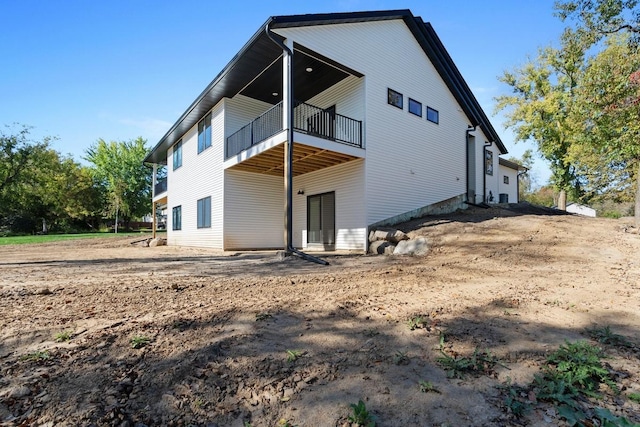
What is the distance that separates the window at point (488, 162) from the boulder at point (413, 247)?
485 inches

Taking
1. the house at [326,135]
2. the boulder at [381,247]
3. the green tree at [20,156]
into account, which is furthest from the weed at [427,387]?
the green tree at [20,156]

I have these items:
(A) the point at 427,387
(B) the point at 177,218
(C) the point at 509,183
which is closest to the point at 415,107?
(A) the point at 427,387

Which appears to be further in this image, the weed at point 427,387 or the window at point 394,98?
the window at point 394,98

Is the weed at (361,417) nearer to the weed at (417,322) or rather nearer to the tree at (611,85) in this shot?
the weed at (417,322)

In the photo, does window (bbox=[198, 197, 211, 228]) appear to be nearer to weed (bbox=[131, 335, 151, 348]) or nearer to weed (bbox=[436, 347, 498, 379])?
weed (bbox=[131, 335, 151, 348])

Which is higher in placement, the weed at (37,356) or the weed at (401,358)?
the weed at (37,356)

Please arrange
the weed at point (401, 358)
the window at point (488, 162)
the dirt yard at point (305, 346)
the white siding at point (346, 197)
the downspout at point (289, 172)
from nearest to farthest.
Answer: the dirt yard at point (305, 346), the weed at point (401, 358), the downspout at point (289, 172), the white siding at point (346, 197), the window at point (488, 162)

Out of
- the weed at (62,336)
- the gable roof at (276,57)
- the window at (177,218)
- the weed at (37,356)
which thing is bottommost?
the weed at (37,356)

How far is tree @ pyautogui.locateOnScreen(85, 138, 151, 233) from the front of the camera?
3591 centimetres

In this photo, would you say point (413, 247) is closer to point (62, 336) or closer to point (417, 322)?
point (417, 322)

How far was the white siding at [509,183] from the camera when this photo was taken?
21.0 meters

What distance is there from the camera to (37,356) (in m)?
2.41

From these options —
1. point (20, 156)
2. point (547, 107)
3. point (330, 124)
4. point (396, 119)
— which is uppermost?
point (547, 107)

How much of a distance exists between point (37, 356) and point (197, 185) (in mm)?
12742
